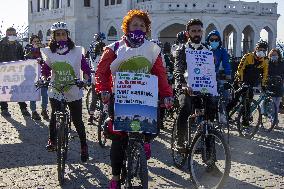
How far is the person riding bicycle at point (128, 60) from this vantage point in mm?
4539

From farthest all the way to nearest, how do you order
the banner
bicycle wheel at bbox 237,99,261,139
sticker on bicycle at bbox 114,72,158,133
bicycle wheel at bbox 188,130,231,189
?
the banner → bicycle wheel at bbox 237,99,261,139 → bicycle wheel at bbox 188,130,231,189 → sticker on bicycle at bbox 114,72,158,133

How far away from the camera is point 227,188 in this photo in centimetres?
561

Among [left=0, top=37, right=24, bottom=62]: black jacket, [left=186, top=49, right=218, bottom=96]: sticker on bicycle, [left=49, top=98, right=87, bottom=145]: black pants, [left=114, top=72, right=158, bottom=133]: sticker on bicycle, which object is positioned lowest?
[left=49, top=98, right=87, bottom=145]: black pants

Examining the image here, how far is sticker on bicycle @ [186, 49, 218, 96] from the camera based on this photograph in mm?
5859

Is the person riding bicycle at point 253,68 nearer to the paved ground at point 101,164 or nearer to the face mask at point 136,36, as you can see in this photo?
the paved ground at point 101,164

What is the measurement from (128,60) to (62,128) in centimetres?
186

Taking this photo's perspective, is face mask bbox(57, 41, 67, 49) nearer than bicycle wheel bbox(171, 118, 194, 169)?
No

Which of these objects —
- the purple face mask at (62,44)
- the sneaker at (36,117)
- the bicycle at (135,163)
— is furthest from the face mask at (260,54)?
the sneaker at (36,117)

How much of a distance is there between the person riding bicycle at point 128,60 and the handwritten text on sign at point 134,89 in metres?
0.16

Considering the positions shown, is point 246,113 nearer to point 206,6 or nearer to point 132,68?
point 132,68

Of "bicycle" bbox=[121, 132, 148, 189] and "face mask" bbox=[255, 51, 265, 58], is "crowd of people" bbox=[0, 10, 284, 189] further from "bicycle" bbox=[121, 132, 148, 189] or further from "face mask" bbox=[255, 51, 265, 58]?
"bicycle" bbox=[121, 132, 148, 189]

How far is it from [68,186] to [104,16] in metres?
34.0

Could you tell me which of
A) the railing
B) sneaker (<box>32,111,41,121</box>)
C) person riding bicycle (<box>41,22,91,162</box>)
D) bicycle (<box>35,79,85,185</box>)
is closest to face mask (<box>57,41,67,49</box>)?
person riding bicycle (<box>41,22,91,162</box>)

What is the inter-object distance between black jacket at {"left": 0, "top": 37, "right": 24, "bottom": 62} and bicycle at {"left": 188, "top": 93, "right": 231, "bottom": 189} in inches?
284
